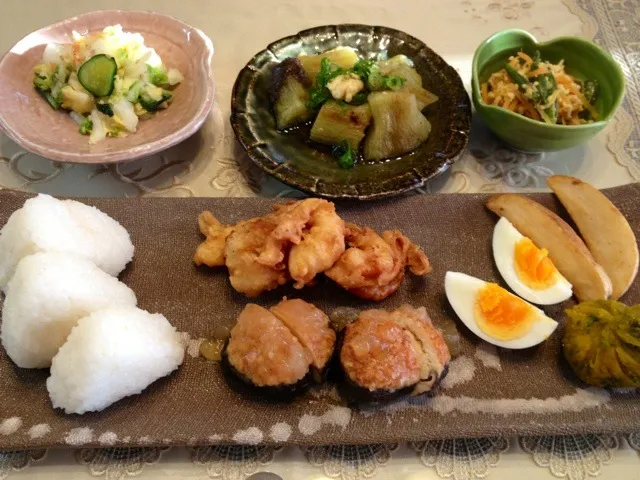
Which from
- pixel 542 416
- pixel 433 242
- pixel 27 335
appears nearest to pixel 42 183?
pixel 27 335

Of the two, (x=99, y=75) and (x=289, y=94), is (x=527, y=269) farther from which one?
(x=99, y=75)

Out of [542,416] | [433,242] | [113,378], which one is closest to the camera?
[113,378]

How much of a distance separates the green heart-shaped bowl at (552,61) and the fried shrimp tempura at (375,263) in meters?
0.97

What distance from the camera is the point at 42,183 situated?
2.67 metres

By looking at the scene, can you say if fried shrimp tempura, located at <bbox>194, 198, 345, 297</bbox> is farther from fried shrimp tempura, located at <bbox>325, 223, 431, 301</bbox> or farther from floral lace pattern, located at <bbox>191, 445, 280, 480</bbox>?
floral lace pattern, located at <bbox>191, 445, 280, 480</bbox>

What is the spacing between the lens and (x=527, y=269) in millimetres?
2260

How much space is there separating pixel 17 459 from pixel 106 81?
184 cm

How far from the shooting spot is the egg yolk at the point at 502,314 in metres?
2.07

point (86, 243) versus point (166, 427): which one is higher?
point (86, 243)

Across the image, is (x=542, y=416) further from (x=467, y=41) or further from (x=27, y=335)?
(x=467, y=41)

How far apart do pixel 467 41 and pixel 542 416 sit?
269 centimetres

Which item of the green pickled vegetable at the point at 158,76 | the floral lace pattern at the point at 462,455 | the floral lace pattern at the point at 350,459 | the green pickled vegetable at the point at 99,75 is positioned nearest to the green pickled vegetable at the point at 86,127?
the green pickled vegetable at the point at 99,75

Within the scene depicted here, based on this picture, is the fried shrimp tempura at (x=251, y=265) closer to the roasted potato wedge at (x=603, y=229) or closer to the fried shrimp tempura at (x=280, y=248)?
the fried shrimp tempura at (x=280, y=248)

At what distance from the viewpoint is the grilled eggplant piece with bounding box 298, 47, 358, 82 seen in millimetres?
2859
